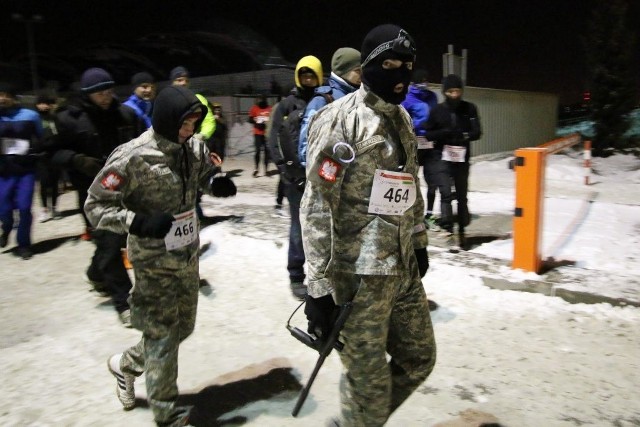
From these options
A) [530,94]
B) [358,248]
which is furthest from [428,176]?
[530,94]

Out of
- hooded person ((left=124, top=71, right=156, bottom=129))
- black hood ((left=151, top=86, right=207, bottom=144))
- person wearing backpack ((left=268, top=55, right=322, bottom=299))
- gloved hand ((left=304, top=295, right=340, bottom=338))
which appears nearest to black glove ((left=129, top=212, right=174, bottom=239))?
black hood ((left=151, top=86, right=207, bottom=144))

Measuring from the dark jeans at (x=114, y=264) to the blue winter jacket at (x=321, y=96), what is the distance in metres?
1.74

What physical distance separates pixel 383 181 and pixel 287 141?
269 centimetres

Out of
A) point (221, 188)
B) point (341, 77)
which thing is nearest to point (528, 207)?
point (341, 77)

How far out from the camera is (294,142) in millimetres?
4836

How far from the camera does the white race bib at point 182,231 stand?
2.85 m

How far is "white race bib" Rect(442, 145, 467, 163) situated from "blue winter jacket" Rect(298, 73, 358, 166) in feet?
7.52

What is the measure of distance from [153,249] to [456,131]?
14.4 feet

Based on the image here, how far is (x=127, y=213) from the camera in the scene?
270cm

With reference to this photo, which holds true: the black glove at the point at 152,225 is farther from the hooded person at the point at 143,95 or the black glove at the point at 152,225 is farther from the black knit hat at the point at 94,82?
the hooded person at the point at 143,95

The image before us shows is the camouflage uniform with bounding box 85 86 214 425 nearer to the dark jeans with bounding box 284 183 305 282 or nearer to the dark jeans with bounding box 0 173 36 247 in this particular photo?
the dark jeans with bounding box 284 183 305 282

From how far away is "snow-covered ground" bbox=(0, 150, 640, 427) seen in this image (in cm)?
324

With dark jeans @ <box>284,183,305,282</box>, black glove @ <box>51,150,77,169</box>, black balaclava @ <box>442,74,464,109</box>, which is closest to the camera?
black glove @ <box>51,150,77,169</box>

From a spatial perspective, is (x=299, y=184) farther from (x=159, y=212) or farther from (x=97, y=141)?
(x=159, y=212)
